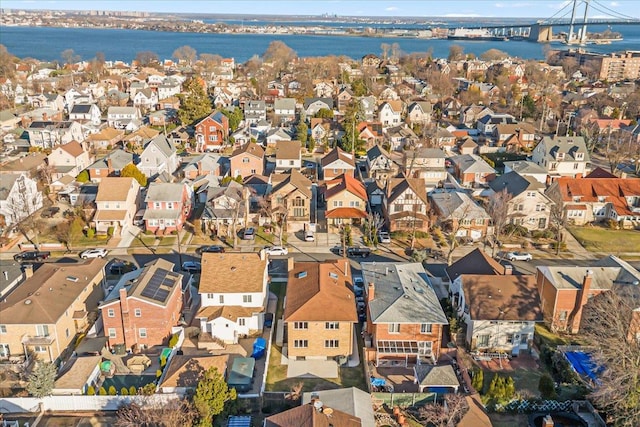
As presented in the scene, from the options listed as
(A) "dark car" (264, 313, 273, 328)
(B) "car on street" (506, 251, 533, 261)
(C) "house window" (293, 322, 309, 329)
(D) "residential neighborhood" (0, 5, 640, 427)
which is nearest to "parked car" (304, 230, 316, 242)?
(D) "residential neighborhood" (0, 5, 640, 427)

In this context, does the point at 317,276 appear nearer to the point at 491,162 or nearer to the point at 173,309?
the point at 173,309

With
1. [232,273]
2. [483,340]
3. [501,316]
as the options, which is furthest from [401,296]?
[232,273]

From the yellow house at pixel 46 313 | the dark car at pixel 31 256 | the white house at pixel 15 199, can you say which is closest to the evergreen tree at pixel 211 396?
the yellow house at pixel 46 313

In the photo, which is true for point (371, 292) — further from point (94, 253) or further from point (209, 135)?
point (209, 135)

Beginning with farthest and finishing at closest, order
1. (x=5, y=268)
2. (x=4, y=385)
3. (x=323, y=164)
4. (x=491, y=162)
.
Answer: (x=491, y=162) < (x=323, y=164) < (x=5, y=268) < (x=4, y=385)

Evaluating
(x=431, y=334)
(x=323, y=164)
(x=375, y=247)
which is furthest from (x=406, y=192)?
(x=431, y=334)

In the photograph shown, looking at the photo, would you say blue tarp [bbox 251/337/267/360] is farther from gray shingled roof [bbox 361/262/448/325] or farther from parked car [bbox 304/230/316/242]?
parked car [bbox 304/230/316/242]

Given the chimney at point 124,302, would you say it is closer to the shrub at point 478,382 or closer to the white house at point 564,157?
the shrub at point 478,382
